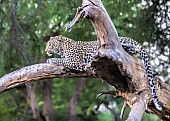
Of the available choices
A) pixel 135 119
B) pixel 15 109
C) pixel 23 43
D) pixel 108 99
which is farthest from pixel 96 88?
pixel 135 119

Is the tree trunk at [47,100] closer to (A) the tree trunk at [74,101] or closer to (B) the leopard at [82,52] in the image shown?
(A) the tree trunk at [74,101]

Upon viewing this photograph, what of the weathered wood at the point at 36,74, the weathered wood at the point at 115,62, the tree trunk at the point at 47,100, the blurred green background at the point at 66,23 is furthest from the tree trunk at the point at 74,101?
the weathered wood at the point at 36,74

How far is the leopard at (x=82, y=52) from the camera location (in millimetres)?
4906

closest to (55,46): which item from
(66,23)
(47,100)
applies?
(66,23)

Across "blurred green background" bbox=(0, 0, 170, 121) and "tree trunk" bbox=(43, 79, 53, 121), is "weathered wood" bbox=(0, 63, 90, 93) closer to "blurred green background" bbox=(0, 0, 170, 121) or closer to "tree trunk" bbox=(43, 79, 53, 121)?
"blurred green background" bbox=(0, 0, 170, 121)

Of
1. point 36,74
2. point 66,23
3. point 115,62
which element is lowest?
point 36,74

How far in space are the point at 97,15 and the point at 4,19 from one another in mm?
3234

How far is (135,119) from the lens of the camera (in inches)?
165

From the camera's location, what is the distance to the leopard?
4906 mm

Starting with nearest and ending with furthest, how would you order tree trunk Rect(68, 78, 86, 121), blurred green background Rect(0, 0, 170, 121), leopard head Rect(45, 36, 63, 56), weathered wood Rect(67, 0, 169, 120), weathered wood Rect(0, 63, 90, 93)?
weathered wood Rect(67, 0, 169, 120)
weathered wood Rect(0, 63, 90, 93)
leopard head Rect(45, 36, 63, 56)
blurred green background Rect(0, 0, 170, 121)
tree trunk Rect(68, 78, 86, 121)

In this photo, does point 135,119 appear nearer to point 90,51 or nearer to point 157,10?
point 90,51

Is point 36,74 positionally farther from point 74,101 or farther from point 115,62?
point 74,101

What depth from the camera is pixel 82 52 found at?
5.28 meters

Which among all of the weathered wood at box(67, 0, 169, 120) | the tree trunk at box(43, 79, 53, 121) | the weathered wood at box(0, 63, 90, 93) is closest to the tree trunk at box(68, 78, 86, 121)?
the tree trunk at box(43, 79, 53, 121)
